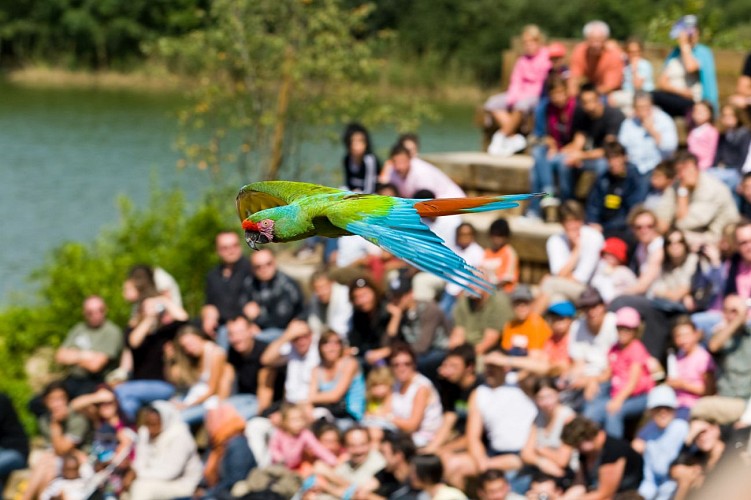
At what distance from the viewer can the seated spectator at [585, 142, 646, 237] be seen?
7781 millimetres

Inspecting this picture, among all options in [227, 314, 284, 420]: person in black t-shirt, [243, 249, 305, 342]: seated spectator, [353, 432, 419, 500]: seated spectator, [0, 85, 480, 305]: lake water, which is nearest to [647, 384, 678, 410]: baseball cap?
[353, 432, 419, 500]: seated spectator

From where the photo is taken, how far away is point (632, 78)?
9242mm

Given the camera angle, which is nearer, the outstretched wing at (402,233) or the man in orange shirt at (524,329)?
the outstretched wing at (402,233)

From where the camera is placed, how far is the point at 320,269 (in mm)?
8023

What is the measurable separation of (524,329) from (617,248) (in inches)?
29.9

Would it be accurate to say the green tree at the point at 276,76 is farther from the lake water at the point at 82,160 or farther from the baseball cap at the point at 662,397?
the baseball cap at the point at 662,397

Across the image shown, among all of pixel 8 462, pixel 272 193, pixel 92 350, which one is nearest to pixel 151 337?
pixel 92 350

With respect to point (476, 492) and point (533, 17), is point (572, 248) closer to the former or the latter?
point (476, 492)

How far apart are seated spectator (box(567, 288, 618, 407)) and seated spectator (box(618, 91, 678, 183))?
1639 mm

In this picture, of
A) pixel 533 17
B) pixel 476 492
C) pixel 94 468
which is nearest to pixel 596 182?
pixel 476 492

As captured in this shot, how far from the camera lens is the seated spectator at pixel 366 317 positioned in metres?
7.46

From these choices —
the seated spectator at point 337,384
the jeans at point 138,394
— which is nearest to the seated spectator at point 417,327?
the seated spectator at point 337,384

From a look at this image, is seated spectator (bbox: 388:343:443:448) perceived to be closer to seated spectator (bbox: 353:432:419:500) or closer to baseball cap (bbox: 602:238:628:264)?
seated spectator (bbox: 353:432:419:500)

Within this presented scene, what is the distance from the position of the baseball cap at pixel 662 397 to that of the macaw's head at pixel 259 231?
3383 millimetres
